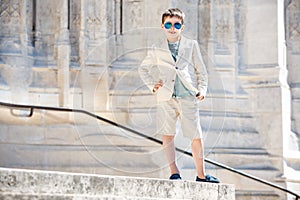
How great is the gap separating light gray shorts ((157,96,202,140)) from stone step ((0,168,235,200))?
1.37 ft

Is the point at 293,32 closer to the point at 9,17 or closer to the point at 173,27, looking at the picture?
the point at 9,17

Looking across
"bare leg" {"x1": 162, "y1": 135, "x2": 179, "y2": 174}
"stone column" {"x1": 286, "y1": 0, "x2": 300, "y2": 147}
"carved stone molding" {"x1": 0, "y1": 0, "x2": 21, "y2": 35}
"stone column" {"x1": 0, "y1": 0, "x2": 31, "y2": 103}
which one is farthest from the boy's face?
"stone column" {"x1": 286, "y1": 0, "x2": 300, "y2": 147}

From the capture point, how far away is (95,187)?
488 cm

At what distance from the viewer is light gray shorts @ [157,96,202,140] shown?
5.54 m

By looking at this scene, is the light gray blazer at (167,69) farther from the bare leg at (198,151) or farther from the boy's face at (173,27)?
the bare leg at (198,151)

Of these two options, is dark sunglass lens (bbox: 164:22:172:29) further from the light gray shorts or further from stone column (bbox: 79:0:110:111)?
stone column (bbox: 79:0:110:111)

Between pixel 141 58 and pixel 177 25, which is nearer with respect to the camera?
pixel 177 25

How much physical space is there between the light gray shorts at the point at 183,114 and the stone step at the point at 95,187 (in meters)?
0.42

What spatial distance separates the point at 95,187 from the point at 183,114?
3.38ft

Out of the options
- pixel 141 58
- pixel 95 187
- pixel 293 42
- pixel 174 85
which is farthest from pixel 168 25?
pixel 293 42

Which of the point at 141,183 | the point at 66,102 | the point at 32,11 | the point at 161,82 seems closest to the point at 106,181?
the point at 141,183

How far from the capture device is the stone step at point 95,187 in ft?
15.0

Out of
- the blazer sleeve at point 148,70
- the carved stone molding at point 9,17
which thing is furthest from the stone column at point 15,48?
the blazer sleeve at point 148,70

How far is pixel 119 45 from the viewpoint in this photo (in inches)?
346
